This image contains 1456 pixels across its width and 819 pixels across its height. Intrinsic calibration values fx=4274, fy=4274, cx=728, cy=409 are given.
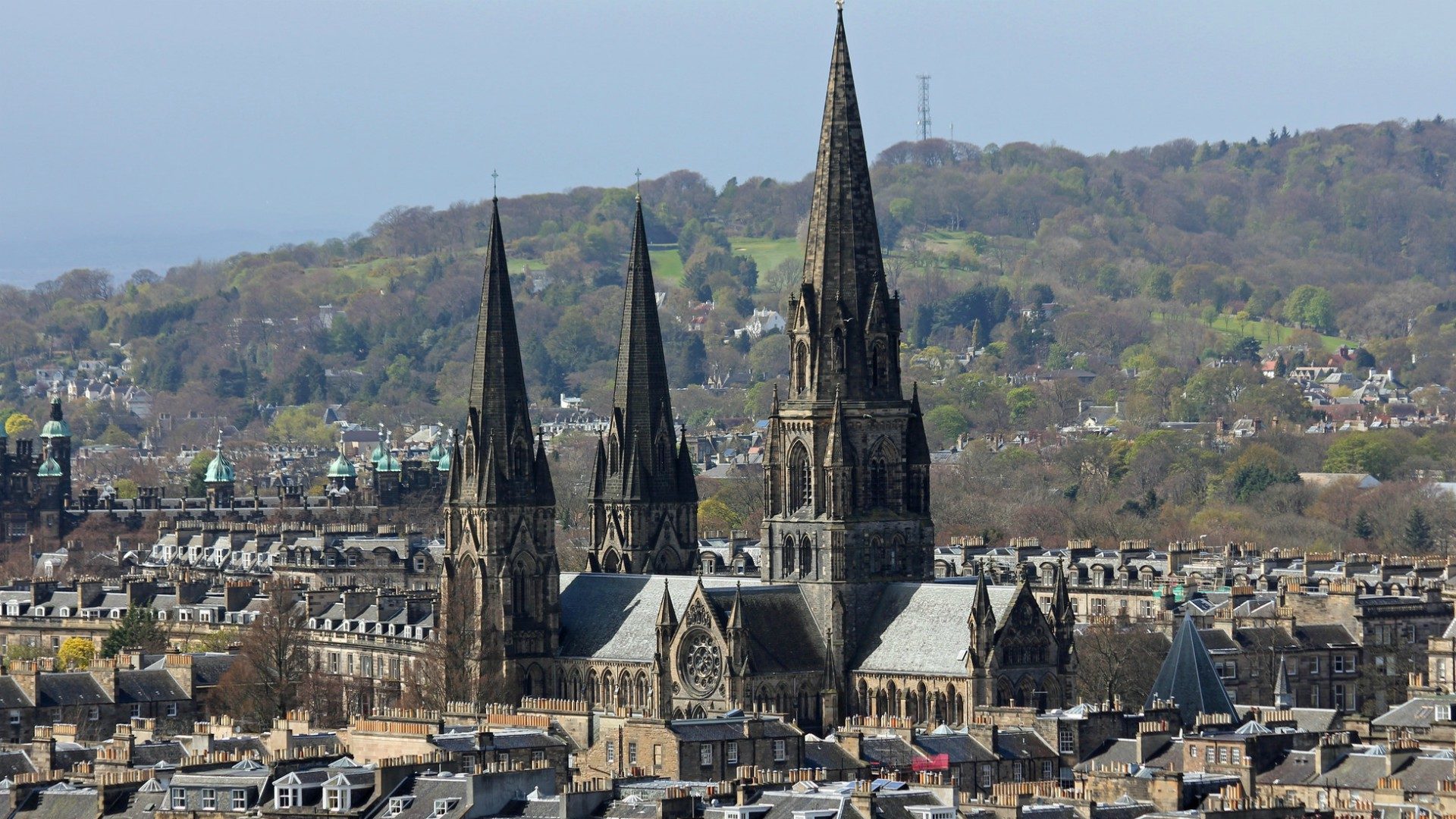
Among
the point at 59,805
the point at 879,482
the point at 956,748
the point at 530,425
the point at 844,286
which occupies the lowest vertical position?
the point at 956,748

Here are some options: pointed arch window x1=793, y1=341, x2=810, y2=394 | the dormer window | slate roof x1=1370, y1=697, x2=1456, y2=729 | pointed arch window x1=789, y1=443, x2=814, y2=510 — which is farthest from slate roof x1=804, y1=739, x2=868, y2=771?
pointed arch window x1=793, y1=341, x2=810, y2=394

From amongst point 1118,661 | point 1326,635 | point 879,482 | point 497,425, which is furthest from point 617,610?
point 1326,635

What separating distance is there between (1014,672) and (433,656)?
1988cm

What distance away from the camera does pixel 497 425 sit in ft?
419

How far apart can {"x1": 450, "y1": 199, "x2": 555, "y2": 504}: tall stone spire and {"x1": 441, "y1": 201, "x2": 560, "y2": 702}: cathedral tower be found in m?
0.02

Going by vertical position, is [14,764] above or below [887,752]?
above

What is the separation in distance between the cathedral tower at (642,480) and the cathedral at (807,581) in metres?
0.39

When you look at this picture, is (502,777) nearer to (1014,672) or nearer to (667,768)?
(667,768)

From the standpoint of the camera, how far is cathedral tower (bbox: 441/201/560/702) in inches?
4988

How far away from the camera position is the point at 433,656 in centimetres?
12788

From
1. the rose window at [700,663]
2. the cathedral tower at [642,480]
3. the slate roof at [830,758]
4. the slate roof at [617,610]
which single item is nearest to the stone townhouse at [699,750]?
the slate roof at [830,758]

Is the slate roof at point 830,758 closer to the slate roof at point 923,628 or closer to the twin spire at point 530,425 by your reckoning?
the slate roof at point 923,628

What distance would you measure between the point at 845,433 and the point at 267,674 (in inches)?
725

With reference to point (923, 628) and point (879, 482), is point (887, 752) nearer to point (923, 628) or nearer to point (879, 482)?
point (923, 628)
